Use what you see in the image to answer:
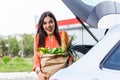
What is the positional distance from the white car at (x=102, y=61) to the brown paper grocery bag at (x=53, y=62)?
0.90 meters

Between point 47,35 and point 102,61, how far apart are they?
1575 mm

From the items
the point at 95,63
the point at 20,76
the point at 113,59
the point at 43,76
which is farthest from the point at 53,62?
the point at 20,76

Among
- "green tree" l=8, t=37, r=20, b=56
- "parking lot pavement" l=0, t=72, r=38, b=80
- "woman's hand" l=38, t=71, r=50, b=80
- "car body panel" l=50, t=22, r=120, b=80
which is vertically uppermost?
"car body panel" l=50, t=22, r=120, b=80

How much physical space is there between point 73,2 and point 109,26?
1.80 feet

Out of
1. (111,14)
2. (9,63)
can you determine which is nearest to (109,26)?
(111,14)

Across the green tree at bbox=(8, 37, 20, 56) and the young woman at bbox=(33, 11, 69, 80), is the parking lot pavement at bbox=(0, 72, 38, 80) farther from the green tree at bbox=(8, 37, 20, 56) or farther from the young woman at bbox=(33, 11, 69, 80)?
the green tree at bbox=(8, 37, 20, 56)

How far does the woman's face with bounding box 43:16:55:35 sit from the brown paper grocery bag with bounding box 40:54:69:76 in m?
0.35

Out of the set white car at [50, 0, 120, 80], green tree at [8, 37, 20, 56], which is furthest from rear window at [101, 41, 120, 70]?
green tree at [8, 37, 20, 56]

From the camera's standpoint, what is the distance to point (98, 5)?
440 cm

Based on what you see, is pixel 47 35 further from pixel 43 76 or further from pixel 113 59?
pixel 113 59

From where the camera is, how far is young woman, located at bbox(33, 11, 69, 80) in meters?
5.44

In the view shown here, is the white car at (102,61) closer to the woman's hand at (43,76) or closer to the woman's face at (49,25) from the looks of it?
the woman's hand at (43,76)

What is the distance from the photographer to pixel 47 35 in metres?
5.51

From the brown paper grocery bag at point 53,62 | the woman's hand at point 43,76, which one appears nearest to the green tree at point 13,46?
the woman's hand at point 43,76
